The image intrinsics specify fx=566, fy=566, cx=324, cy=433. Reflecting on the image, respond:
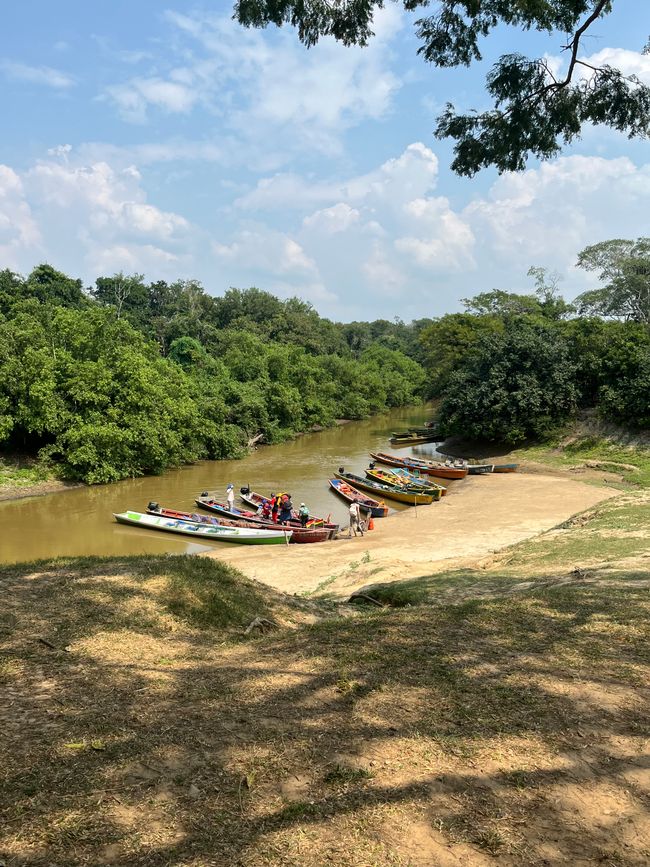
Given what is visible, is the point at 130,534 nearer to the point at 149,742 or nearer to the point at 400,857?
the point at 149,742

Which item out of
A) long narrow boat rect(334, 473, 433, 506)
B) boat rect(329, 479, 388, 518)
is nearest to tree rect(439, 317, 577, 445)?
long narrow boat rect(334, 473, 433, 506)

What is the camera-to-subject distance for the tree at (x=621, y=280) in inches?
1866

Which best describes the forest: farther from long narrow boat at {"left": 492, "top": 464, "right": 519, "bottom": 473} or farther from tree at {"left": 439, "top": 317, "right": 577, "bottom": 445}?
long narrow boat at {"left": 492, "top": 464, "right": 519, "bottom": 473}

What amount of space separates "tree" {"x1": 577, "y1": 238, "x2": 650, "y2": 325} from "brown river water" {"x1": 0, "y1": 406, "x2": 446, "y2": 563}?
2267 cm

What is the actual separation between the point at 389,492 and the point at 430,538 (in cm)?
794

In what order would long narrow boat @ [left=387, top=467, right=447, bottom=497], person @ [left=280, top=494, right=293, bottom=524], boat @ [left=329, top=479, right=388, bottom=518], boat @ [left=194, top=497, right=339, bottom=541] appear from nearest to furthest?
boat @ [left=194, top=497, right=339, bottom=541] < person @ [left=280, top=494, right=293, bottom=524] < boat @ [left=329, top=479, right=388, bottom=518] < long narrow boat @ [left=387, top=467, right=447, bottom=497]

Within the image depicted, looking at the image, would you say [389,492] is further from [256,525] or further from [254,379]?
[254,379]

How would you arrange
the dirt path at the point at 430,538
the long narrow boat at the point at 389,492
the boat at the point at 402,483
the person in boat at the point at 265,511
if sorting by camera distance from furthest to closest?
the boat at the point at 402,483 < the long narrow boat at the point at 389,492 < the person in boat at the point at 265,511 < the dirt path at the point at 430,538

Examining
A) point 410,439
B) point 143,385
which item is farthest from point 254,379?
point 143,385

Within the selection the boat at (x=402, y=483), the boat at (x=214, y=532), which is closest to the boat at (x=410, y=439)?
the boat at (x=402, y=483)

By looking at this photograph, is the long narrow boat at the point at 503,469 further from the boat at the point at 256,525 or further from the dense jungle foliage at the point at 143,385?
the dense jungle foliage at the point at 143,385

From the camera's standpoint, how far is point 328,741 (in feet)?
12.2

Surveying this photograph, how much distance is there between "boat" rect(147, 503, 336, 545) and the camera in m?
18.9

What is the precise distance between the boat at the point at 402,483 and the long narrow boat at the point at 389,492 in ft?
1.23
